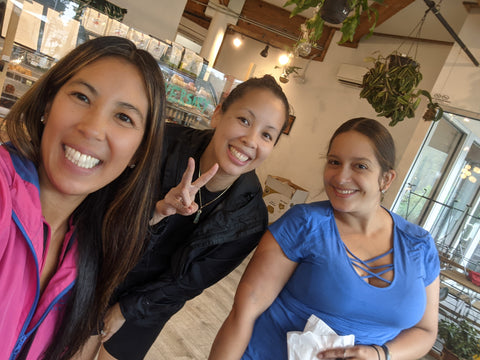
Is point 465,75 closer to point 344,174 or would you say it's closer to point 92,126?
point 344,174

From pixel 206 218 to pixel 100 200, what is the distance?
46cm

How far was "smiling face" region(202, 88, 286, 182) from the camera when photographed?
4.40ft

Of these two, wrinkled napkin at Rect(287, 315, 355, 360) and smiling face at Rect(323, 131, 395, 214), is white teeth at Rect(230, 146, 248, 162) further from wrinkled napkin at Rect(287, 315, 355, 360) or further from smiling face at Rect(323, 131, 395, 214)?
wrinkled napkin at Rect(287, 315, 355, 360)

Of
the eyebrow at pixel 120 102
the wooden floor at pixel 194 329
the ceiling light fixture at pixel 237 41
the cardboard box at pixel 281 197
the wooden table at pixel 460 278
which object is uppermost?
the ceiling light fixture at pixel 237 41

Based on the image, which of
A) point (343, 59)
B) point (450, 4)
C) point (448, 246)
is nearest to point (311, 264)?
point (448, 246)

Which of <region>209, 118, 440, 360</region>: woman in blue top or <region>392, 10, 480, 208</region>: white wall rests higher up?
<region>392, 10, 480, 208</region>: white wall

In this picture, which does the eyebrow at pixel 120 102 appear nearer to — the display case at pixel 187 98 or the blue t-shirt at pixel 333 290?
the blue t-shirt at pixel 333 290

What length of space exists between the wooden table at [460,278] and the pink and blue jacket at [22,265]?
387cm

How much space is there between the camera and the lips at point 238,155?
134 centimetres

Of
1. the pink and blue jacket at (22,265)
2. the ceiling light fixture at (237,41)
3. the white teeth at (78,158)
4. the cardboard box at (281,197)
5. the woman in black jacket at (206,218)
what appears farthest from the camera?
the ceiling light fixture at (237,41)

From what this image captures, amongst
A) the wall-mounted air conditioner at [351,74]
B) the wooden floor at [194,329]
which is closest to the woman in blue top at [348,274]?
the wooden floor at [194,329]

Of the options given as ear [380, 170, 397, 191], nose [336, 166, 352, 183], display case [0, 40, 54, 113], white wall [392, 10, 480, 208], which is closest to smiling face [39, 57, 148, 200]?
nose [336, 166, 352, 183]

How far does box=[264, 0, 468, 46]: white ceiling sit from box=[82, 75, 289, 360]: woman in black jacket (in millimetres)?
3388

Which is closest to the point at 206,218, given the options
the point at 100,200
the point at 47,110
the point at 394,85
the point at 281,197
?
the point at 100,200
